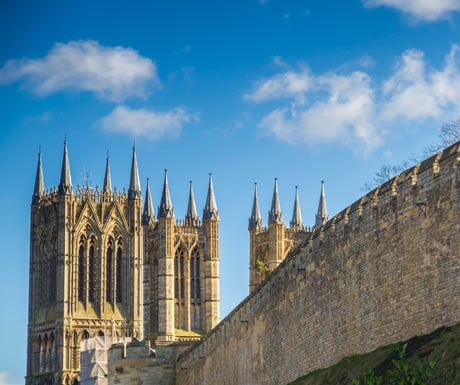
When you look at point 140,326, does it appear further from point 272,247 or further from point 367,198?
point 367,198

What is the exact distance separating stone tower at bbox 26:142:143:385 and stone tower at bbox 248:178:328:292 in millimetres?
9356

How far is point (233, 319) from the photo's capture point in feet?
160

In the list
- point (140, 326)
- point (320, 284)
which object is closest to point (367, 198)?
point (320, 284)

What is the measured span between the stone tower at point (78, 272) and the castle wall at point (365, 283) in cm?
6090

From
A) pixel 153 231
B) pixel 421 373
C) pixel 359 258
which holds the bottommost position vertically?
pixel 421 373

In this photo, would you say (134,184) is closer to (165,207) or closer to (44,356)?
(165,207)

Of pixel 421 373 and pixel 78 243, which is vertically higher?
pixel 78 243

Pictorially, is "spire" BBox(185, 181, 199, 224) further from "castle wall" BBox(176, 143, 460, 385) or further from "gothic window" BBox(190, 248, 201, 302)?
"castle wall" BBox(176, 143, 460, 385)

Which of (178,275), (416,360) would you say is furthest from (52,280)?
(416,360)

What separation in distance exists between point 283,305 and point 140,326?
68381 millimetres

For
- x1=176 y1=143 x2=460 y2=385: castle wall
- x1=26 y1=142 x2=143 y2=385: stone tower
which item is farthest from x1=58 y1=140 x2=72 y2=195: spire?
x1=176 y1=143 x2=460 y2=385: castle wall

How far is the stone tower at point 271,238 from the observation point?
4387 inches

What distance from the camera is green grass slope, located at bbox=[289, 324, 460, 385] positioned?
2562 centimetres

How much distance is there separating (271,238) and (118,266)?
12.4 metres
